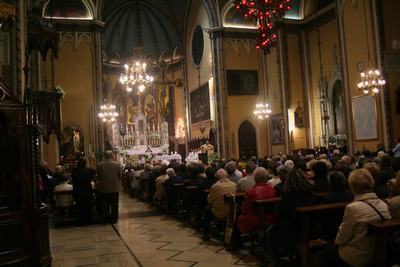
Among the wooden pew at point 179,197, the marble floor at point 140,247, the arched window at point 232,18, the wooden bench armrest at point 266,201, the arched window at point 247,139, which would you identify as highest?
the arched window at point 232,18

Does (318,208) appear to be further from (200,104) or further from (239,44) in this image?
(200,104)

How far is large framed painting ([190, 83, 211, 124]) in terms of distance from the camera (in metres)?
23.5

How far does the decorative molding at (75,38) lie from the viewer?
2002 cm

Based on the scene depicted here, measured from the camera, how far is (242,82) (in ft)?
72.4

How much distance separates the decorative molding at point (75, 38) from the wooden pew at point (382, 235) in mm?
19135

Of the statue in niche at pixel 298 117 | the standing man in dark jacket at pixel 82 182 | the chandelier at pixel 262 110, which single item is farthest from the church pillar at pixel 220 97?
the standing man in dark jacket at pixel 82 182

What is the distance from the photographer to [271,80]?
71.6 feet

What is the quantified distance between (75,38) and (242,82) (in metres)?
8.85

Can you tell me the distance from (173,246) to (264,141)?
53.0 feet

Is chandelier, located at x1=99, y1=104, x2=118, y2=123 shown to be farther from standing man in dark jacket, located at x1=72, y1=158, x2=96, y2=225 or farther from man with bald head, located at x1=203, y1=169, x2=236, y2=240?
man with bald head, located at x1=203, y1=169, x2=236, y2=240

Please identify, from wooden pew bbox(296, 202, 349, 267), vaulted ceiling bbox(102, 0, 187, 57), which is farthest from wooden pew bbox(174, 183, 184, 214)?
vaulted ceiling bbox(102, 0, 187, 57)

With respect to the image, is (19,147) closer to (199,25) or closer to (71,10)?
(71,10)

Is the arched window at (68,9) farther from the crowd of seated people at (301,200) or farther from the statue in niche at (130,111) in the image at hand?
the crowd of seated people at (301,200)

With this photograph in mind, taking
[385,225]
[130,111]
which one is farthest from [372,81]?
[130,111]
